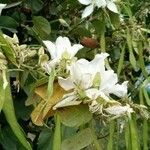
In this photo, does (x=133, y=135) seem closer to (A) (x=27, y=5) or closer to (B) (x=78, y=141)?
(B) (x=78, y=141)

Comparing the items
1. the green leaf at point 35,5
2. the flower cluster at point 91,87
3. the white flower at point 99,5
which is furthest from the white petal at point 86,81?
the green leaf at point 35,5

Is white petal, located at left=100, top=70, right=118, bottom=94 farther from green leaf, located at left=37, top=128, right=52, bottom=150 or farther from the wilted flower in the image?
green leaf, located at left=37, top=128, right=52, bottom=150

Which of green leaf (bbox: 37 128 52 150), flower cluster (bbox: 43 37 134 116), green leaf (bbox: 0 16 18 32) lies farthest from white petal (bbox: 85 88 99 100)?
green leaf (bbox: 0 16 18 32)

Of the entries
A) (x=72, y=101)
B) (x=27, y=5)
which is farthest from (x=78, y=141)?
(x=27, y=5)

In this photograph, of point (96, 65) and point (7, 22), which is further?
point (7, 22)

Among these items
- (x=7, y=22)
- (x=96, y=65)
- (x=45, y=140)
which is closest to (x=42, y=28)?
(x=7, y=22)

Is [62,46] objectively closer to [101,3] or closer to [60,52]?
[60,52]
